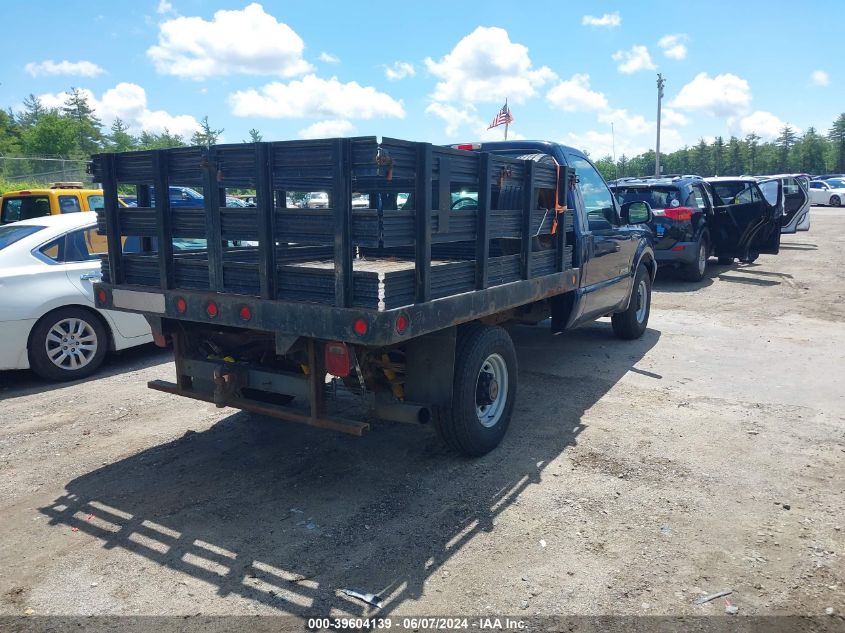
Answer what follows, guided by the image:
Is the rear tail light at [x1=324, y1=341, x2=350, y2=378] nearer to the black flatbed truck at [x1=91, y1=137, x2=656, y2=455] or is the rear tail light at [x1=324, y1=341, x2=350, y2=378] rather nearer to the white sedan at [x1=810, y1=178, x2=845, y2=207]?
the black flatbed truck at [x1=91, y1=137, x2=656, y2=455]

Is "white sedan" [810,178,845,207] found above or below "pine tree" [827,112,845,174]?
below

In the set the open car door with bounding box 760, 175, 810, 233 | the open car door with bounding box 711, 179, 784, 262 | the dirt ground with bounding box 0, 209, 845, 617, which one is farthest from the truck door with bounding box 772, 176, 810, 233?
the dirt ground with bounding box 0, 209, 845, 617

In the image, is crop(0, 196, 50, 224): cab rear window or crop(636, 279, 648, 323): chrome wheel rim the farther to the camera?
crop(0, 196, 50, 224): cab rear window

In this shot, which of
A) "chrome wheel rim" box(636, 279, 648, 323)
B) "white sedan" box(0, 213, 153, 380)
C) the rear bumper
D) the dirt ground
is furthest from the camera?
the rear bumper

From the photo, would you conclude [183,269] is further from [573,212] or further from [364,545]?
[573,212]

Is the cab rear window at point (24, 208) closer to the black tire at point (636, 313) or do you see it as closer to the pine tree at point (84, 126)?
the black tire at point (636, 313)

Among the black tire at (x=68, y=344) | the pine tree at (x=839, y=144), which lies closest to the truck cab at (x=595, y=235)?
the black tire at (x=68, y=344)

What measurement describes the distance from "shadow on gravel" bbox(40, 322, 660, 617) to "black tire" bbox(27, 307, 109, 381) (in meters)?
2.17

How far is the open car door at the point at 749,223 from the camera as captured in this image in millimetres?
12977

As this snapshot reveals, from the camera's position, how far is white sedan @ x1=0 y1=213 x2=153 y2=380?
5938 millimetres

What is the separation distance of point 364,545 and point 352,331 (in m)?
1.14

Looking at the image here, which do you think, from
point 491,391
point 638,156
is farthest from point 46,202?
point 638,156

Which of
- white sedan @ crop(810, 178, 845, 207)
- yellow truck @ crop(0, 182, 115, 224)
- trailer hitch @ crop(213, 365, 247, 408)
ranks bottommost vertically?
trailer hitch @ crop(213, 365, 247, 408)

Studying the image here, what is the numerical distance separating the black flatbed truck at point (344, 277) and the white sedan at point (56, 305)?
2.27 meters
